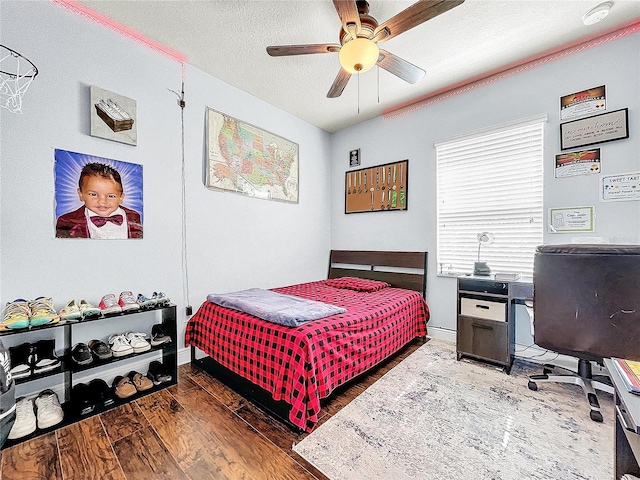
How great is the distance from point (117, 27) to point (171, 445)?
10.1 feet

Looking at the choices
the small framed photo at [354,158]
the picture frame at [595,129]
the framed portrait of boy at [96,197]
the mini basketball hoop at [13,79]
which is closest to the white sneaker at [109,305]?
the framed portrait of boy at [96,197]

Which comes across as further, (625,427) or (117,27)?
(117,27)

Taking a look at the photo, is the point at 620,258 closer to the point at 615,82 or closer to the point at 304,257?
the point at 615,82

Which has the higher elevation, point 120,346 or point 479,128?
point 479,128

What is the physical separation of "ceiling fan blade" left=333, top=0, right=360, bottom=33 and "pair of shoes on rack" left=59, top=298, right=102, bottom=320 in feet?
8.23

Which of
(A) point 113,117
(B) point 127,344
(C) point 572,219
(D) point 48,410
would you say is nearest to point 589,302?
(C) point 572,219

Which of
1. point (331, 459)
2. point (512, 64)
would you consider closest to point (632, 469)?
point (331, 459)

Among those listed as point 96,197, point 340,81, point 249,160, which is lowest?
point 96,197

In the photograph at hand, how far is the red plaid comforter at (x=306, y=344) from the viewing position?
164cm

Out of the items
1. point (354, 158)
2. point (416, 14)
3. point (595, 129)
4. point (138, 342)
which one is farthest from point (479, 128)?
point (138, 342)

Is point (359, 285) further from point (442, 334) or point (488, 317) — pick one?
point (488, 317)

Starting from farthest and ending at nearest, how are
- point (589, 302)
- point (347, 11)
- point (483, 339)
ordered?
1. point (483, 339)
2. point (589, 302)
3. point (347, 11)

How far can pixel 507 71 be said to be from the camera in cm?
280

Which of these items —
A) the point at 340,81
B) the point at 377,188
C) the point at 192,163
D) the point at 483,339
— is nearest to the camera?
the point at 340,81
